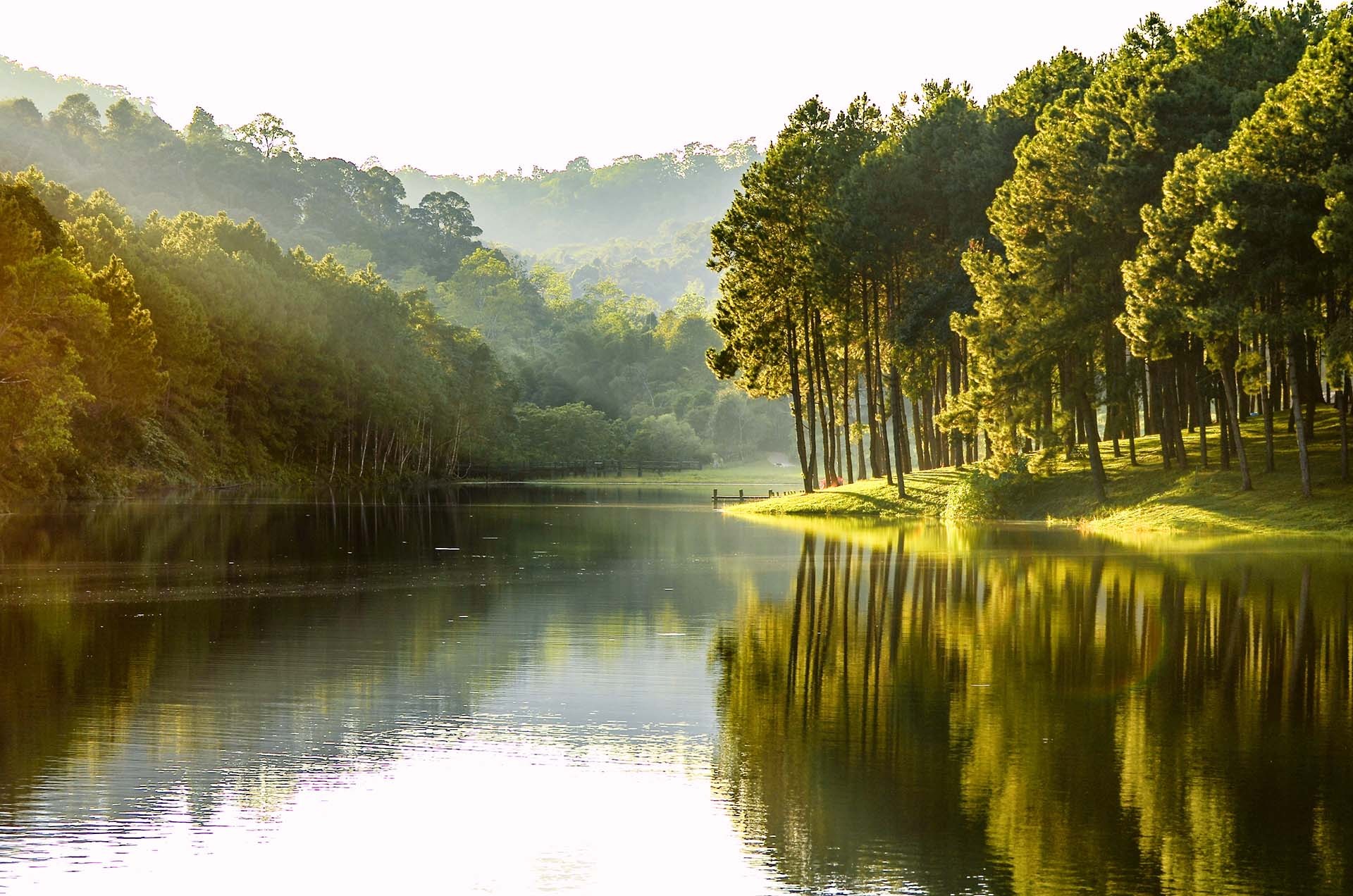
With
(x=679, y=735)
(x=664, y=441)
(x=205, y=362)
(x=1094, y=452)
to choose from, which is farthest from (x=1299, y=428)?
(x=664, y=441)

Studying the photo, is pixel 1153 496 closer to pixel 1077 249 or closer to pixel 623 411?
pixel 1077 249

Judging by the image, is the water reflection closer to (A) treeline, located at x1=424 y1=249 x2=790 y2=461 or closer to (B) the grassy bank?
(B) the grassy bank

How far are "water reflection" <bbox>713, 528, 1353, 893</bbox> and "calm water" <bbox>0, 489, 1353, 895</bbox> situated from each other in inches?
2.1

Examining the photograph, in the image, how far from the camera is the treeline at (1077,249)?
143 feet

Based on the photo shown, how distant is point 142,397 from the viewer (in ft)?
265

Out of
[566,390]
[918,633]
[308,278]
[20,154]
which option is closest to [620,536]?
[918,633]

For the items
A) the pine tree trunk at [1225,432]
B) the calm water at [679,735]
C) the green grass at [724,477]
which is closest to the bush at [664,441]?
the green grass at [724,477]

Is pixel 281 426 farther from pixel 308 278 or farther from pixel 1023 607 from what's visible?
pixel 1023 607

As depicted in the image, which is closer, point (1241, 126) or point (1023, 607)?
point (1023, 607)

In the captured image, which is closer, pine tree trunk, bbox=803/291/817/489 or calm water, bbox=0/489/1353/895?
calm water, bbox=0/489/1353/895

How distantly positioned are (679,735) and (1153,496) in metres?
39.1

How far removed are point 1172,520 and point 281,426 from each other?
7519 centimetres

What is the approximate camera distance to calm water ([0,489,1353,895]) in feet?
35.4

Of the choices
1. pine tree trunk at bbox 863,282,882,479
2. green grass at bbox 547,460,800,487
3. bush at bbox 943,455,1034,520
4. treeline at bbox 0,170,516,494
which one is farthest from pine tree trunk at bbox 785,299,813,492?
green grass at bbox 547,460,800,487
